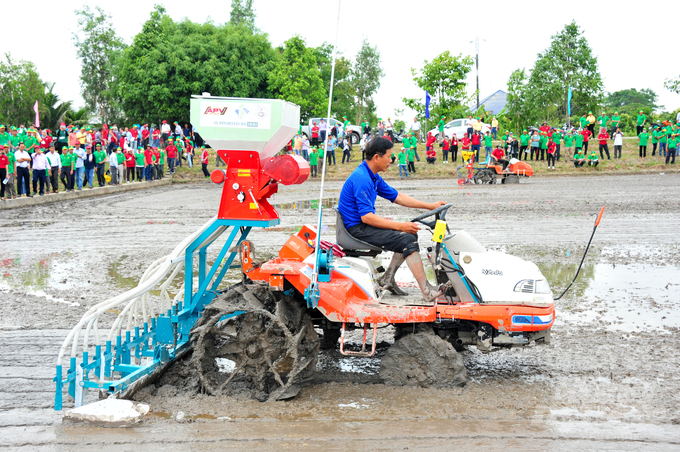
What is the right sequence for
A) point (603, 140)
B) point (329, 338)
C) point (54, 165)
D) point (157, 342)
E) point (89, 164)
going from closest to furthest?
point (157, 342)
point (329, 338)
point (54, 165)
point (89, 164)
point (603, 140)

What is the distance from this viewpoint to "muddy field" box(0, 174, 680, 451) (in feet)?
13.3

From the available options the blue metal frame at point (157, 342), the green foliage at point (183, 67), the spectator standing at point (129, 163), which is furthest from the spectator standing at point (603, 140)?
the blue metal frame at point (157, 342)

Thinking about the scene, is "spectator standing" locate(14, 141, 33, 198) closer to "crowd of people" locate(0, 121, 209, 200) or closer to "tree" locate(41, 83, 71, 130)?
"crowd of people" locate(0, 121, 209, 200)

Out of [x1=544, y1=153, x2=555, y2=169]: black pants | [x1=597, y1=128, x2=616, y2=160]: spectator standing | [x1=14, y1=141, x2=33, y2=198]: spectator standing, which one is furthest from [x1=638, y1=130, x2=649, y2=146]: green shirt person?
[x1=14, y1=141, x2=33, y2=198]: spectator standing

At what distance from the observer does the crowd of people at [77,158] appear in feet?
61.2

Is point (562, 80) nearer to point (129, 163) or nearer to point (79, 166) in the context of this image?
point (129, 163)

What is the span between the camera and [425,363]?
484cm

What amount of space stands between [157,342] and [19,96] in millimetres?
48267

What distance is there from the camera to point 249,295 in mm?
4809

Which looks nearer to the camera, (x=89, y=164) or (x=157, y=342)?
(x=157, y=342)

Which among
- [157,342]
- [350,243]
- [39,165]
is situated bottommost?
[157,342]

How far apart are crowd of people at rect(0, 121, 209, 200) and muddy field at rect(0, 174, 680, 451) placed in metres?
7.83

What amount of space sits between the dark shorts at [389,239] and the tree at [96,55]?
55878 mm

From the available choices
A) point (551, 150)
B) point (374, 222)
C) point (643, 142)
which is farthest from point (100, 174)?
point (643, 142)
